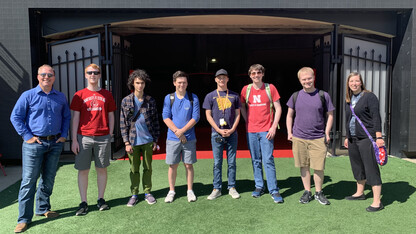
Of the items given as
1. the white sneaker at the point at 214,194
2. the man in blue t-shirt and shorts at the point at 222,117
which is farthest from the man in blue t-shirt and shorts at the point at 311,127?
the white sneaker at the point at 214,194

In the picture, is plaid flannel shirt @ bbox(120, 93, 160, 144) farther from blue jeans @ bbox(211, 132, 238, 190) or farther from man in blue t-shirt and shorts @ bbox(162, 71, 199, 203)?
blue jeans @ bbox(211, 132, 238, 190)

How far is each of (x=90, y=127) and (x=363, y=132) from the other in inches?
125

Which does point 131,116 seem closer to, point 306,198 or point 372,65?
point 306,198

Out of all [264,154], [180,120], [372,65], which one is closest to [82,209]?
[180,120]

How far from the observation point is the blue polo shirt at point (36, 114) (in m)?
3.24

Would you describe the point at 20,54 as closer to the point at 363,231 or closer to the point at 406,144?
the point at 363,231

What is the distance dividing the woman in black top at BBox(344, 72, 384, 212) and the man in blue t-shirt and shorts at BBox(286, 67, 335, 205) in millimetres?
287

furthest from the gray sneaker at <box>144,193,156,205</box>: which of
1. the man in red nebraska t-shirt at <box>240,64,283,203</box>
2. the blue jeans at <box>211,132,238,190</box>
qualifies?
the man in red nebraska t-shirt at <box>240,64,283,203</box>

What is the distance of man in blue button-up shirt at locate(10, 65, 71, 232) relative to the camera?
10.7ft

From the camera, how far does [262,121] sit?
394cm

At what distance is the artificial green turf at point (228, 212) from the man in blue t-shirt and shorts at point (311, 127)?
0.42 metres

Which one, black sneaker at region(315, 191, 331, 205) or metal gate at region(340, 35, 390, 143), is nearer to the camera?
black sneaker at region(315, 191, 331, 205)

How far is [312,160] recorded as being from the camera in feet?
12.5

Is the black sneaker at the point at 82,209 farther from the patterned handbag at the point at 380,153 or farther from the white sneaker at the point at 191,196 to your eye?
the patterned handbag at the point at 380,153
